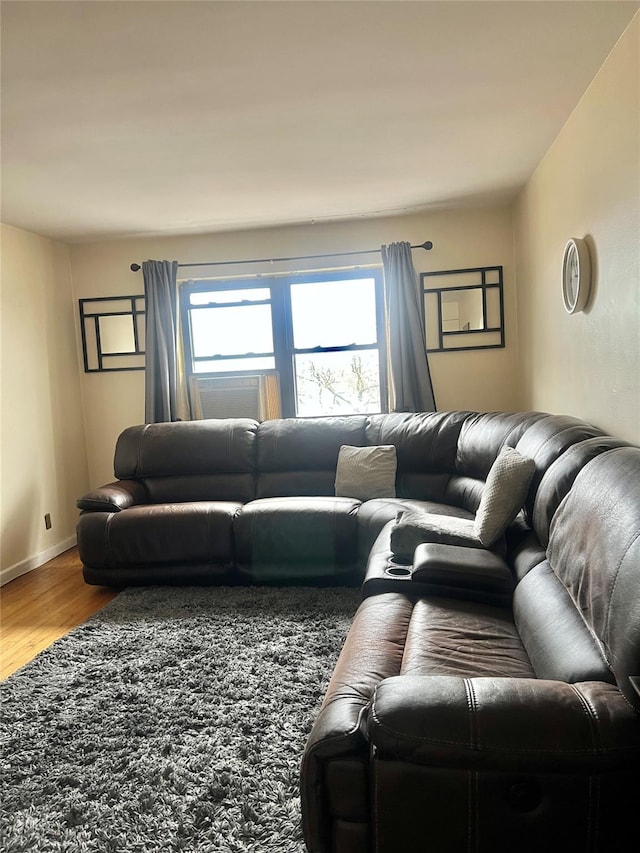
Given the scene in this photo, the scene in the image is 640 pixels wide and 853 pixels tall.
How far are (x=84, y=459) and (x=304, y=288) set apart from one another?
2273mm

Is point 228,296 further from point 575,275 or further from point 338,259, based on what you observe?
point 575,275

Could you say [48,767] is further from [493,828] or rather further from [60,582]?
[60,582]

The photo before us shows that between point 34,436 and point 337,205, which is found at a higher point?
point 337,205

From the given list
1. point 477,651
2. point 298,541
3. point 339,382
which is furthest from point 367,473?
point 477,651

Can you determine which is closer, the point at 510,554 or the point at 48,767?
the point at 48,767

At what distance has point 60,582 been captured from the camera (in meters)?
3.93

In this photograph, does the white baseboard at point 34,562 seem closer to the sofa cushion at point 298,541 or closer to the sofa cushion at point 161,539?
the sofa cushion at point 161,539

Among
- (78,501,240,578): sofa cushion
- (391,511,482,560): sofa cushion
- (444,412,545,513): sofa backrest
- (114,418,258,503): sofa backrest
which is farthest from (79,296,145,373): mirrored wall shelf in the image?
(391,511,482,560): sofa cushion

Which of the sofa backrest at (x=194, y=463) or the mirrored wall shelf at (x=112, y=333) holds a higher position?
the mirrored wall shelf at (x=112, y=333)

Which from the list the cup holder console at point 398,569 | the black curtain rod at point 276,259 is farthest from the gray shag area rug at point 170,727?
the black curtain rod at point 276,259

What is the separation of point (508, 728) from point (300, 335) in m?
3.86

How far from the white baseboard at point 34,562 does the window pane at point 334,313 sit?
2359 mm

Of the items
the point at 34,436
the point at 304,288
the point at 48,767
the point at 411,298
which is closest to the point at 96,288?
the point at 34,436

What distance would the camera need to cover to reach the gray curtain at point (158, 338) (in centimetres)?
467
